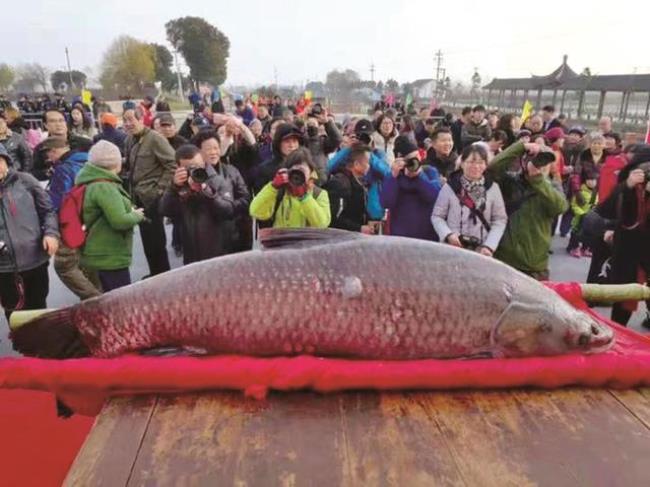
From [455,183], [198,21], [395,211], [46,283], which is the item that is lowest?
[46,283]

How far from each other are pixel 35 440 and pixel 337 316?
1.81m

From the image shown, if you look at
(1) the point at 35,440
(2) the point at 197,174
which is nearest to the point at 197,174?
(2) the point at 197,174

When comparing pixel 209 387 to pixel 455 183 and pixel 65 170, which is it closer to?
pixel 455 183

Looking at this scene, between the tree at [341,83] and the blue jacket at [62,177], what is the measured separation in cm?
6288

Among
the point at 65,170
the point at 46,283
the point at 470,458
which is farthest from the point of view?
the point at 65,170

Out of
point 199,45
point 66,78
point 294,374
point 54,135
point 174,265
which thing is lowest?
point 174,265

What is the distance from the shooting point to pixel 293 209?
357cm

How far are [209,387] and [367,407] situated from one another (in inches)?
19.1

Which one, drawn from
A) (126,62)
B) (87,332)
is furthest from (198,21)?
(87,332)

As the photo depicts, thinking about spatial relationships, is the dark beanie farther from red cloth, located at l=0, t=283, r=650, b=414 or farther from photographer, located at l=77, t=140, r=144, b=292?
red cloth, located at l=0, t=283, r=650, b=414

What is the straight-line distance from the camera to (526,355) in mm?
1630

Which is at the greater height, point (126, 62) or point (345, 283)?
point (126, 62)

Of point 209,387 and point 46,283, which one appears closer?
point 209,387

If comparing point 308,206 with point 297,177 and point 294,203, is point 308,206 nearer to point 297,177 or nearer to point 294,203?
point 294,203
